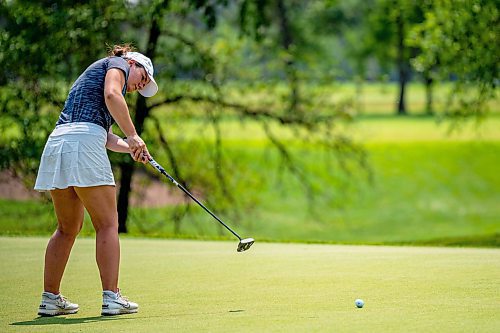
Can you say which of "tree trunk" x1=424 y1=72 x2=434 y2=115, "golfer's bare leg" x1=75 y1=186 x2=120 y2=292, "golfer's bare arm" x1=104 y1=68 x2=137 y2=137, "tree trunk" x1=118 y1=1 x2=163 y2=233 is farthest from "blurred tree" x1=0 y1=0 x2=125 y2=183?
A: "golfer's bare arm" x1=104 y1=68 x2=137 y2=137

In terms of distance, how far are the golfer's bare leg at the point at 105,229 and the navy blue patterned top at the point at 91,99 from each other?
1.41ft

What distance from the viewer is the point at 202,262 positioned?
9.16 metres

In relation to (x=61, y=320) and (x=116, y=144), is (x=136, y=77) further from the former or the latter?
(x=61, y=320)

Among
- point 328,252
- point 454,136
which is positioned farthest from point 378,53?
point 328,252

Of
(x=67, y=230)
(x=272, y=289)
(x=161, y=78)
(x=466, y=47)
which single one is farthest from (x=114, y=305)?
(x=466, y=47)

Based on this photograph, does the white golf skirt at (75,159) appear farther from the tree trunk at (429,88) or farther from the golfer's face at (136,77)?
the tree trunk at (429,88)

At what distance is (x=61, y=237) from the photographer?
6809 millimetres

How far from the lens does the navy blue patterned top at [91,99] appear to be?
21.4ft

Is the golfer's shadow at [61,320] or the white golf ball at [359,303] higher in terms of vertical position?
the white golf ball at [359,303]

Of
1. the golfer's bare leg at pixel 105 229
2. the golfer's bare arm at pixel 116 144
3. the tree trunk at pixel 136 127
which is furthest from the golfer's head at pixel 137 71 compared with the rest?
the tree trunk at pixel 136 127

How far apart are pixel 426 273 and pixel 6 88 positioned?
38.5 ft

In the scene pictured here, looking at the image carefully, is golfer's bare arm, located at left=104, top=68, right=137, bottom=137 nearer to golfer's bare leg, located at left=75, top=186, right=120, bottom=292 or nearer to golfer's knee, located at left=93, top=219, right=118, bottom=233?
golfer's bare leg, located at left=75, top=186, right=120, bottom=292

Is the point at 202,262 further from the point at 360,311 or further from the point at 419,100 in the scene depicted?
the point at 419,100

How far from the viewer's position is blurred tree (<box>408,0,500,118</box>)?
19.1 m
